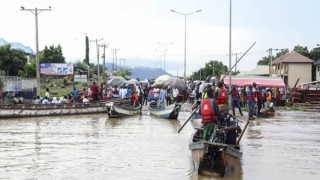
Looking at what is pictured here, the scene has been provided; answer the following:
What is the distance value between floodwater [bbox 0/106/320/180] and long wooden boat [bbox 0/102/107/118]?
9.60ft

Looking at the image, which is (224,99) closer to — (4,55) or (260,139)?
(260,139)

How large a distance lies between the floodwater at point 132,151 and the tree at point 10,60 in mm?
41209

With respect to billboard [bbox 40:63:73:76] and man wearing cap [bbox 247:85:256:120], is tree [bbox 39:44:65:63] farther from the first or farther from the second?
man wearing cap [bbox 247:85:256:120]

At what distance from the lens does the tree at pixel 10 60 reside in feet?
204

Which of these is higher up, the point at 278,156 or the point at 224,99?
the point at 224,99

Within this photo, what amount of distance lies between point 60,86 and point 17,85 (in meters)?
27.1

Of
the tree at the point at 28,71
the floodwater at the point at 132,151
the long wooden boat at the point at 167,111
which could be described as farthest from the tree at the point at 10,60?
the floodwater at the point at 132,151

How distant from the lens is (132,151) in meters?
14.5

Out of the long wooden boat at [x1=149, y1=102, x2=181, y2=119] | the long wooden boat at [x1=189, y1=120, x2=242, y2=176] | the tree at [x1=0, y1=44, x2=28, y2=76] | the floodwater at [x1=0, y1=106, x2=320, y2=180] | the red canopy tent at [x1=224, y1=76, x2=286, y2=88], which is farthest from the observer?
the tree at [x1=0, y1=44, x2=28, y2=76]

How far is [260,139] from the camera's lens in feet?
57.8

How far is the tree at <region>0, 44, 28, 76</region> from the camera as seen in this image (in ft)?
204

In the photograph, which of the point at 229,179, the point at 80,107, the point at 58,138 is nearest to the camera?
the point at 229,179

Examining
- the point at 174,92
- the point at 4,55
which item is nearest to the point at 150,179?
the point at 174,92

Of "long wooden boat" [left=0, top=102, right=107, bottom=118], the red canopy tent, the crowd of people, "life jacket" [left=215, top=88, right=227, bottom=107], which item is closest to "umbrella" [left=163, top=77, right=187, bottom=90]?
the crowd of people
